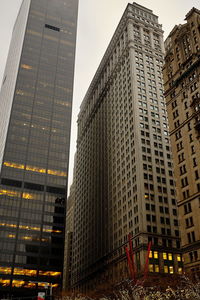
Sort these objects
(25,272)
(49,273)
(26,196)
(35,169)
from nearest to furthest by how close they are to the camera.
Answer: (25,272), (49,273), (26,196), (35,169)

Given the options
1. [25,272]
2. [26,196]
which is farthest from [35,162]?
[25,272]

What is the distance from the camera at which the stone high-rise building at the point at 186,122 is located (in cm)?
8014

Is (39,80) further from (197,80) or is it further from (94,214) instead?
(197,80)

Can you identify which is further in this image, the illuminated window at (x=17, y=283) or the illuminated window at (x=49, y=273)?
the illuminated window at (x=49, y=273)

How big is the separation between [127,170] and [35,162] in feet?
142

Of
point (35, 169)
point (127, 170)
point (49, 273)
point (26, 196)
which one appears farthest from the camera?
point (35, 169)

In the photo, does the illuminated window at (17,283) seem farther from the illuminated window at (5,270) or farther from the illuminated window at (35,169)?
the illuminated window at (35,169)

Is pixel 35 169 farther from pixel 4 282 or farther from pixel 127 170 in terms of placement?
pixel 4 282

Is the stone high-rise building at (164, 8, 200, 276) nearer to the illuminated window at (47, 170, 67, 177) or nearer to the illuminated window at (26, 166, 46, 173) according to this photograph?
the illuminated window at (47, 170, 67, 177)

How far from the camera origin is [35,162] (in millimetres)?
146875

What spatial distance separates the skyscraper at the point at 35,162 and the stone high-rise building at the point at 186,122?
57.9 metres

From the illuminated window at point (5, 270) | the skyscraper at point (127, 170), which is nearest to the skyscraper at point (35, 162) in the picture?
the illuminated window at point (5, 270)

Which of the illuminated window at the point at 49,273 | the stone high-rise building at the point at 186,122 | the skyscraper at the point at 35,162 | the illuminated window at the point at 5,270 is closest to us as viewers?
the stone high-rise building at the point at 186,122

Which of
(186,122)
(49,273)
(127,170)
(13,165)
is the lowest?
(49,273)
